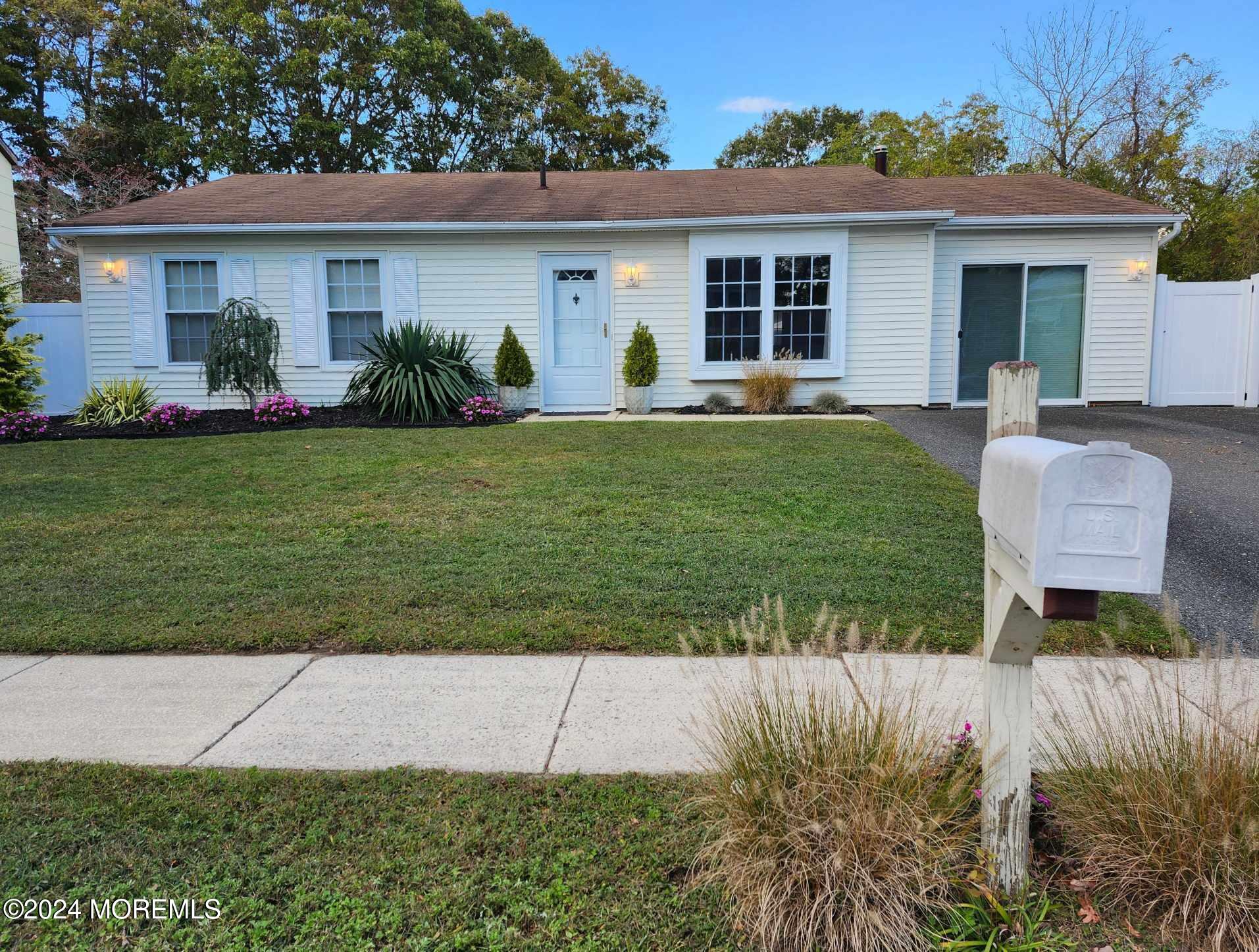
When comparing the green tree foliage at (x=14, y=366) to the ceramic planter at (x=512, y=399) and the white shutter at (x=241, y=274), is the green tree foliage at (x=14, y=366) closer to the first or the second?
the white shutter at (x=241, y=274)

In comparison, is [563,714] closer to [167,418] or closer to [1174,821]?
[1174,821]

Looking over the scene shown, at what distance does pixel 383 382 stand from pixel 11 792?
8.85 m

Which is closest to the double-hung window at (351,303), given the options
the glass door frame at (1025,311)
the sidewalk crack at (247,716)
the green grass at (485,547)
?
the green grass at (485,547)

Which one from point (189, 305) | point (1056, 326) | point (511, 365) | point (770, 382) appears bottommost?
point (770, 382)

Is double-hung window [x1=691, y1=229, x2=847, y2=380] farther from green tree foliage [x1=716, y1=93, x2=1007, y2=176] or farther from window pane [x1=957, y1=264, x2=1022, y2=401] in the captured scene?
green tree foliage [x1=716, y1=93, x2=1007, y2=176]

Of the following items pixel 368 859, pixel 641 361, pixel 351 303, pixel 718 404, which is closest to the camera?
pixel 368 859

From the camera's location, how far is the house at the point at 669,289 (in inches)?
468

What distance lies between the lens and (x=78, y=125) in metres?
22.6

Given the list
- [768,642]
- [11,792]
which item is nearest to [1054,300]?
[768,642]

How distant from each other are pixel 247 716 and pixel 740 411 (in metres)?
9.63

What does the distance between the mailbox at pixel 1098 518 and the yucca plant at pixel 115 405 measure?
472 inches

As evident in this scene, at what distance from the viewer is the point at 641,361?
11.9 m

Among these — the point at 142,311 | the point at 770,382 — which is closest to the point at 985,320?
the point at 770,382

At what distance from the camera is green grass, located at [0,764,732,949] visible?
6.46 ft
